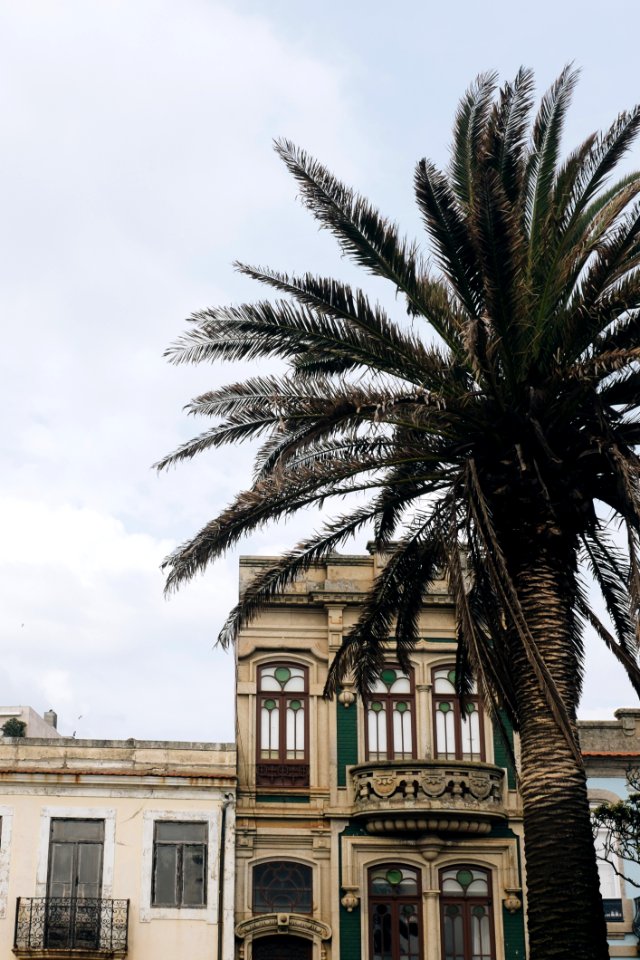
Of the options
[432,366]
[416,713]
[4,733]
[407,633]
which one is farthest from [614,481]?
[4,733]

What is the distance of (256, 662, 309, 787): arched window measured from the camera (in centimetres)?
3112

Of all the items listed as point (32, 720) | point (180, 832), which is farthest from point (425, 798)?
point (32, 720)

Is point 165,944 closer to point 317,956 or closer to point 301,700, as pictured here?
point 317,956

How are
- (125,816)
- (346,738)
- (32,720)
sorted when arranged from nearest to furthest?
(125,816), (346,738), (32,720)

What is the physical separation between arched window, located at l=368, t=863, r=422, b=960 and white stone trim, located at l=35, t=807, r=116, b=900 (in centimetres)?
586

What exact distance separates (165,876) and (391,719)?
6373 mm

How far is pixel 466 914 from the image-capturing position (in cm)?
3030

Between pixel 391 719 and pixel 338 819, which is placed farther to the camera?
pixel 391 719

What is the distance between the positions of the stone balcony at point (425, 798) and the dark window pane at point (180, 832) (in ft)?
11.6

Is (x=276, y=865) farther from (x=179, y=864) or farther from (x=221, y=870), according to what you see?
(x=179, y=864)

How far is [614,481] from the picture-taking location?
18.3 m

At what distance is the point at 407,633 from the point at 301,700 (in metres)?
10.5

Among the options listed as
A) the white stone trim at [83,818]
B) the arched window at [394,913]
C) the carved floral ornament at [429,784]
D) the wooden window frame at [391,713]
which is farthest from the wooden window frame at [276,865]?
the white stone trim at [83,818]

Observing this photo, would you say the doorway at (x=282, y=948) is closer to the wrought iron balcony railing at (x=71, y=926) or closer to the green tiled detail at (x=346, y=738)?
the wrought iron balcony railing at (x=71, y=926)
